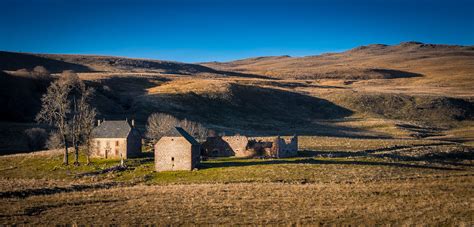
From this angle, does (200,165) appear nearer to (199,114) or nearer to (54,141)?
(54,141)

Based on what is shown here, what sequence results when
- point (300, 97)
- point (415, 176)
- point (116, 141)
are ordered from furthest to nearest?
1. point (300, 97)
2. point (116, 141)
3. point (415, 176)

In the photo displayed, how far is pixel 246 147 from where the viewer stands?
64.6 metres

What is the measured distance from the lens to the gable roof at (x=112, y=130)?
6310 centimetres

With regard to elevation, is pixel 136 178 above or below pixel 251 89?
below

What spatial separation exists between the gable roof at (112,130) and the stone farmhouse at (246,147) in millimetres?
10551

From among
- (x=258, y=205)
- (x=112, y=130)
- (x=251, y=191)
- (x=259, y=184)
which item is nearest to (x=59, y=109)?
(x=112, y=130)

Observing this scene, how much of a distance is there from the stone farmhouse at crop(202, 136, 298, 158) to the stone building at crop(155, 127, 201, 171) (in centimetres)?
1121

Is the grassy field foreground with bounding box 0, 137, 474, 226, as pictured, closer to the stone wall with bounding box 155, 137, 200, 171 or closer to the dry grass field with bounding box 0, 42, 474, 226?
the dry grass field with bounding box 0, 42, 474, 226

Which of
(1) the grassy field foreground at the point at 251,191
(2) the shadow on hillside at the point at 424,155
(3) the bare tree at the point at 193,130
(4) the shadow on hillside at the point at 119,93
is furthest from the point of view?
(4) the shadow on hillside at the point at 119,93

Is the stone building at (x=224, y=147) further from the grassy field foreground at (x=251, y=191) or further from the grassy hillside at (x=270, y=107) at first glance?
the grassy hillside at (x=270, y=107)

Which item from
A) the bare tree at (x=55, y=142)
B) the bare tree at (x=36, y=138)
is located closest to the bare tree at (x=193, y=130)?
the bare tree at (x=55, y=142)

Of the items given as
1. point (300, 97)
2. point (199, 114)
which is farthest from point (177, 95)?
point (300, 97)

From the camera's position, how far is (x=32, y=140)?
268 ft

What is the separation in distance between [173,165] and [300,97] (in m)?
106
